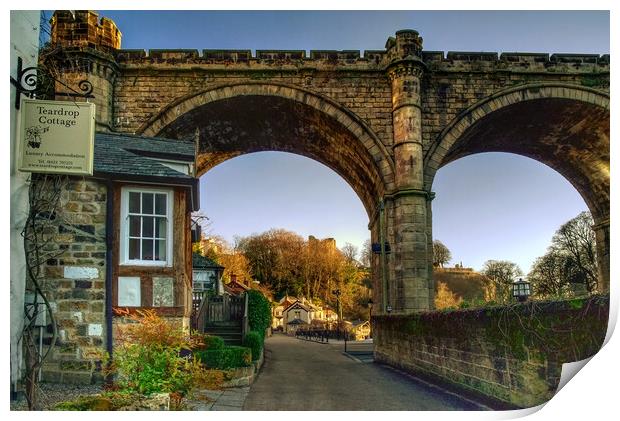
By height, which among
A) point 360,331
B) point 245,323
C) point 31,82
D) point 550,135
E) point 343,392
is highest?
point 550,135

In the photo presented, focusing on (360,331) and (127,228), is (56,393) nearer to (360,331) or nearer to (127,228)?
(127,228)

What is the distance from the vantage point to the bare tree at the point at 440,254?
69356 mm

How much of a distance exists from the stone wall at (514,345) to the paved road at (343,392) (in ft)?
1.52

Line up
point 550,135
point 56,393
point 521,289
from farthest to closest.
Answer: point 550,135
point 521,289
point 56,393

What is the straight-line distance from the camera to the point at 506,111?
1845cm

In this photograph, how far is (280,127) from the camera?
19578 mm

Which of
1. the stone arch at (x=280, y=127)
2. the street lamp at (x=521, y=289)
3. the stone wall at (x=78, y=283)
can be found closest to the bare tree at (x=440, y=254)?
the stone arch at (x=280, y=127)

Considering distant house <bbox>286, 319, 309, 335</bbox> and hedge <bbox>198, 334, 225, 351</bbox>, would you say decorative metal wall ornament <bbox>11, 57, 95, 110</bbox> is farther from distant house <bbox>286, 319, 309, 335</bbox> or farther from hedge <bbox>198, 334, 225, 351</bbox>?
distant house <bbox>286, 319, 309, 335</bbox>

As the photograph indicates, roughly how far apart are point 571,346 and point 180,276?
5.85m

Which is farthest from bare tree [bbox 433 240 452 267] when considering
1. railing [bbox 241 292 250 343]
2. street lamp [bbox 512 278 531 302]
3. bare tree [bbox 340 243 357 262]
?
street lamp [bbox 512 278 531 302]

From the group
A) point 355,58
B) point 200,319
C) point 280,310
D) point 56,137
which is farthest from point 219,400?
point 280,310

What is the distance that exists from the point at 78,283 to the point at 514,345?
6.23 meters

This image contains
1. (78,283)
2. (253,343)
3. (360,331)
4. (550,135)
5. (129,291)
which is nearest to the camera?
(78,283)

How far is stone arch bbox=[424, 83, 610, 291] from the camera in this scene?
17.8 m
